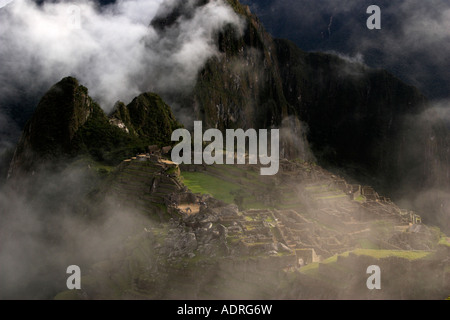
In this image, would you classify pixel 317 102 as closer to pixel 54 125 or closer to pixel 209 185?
pixel 54 125

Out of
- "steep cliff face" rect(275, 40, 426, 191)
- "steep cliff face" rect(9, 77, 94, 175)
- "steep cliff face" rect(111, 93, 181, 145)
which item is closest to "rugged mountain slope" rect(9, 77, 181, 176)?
"steep cliff face" rect(9, 77, 94, 175)

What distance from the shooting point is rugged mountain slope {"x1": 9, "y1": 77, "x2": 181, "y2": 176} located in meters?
60.4

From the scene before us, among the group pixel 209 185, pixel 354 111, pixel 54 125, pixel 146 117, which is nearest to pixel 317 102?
pixel 354 111

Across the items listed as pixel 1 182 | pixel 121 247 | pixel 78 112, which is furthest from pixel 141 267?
pixel 1 182

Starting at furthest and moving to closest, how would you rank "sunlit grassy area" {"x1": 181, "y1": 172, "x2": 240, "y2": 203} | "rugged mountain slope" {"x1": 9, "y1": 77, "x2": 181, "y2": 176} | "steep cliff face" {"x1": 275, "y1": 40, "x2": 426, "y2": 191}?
"steep cliff face" {"x1": 275, "y1": 40, "x2": 426, "y2": 191}, "rugged mountain slope" {"x1": 9, "y1": 77, "x2": 181, "y2": 176}, "sunlit grassy area" {"x1": 181, "y1": 172, "x2": 240, "y2": 203}

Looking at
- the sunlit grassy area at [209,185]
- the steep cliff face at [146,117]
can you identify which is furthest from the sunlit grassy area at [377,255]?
the steep cliff face at [146,117]

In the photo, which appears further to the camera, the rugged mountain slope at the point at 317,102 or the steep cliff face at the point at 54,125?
the rugged mountain slope at the point at 317,102

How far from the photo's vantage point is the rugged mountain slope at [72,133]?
60406 millimetres

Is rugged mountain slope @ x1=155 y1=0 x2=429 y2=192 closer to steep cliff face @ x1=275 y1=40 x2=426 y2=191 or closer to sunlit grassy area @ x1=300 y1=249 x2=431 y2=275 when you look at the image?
steep cliff face @ x1=275 y1=40 x2=426 y2=191

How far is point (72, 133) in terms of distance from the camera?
208ft

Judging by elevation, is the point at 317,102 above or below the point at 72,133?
above

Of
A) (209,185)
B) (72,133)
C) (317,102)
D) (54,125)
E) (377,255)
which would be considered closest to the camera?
(377,255)

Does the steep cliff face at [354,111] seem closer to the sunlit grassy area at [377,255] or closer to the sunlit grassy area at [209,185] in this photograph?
the sunlit grassy area at [209,185]

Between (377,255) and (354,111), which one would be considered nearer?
(377,255)
